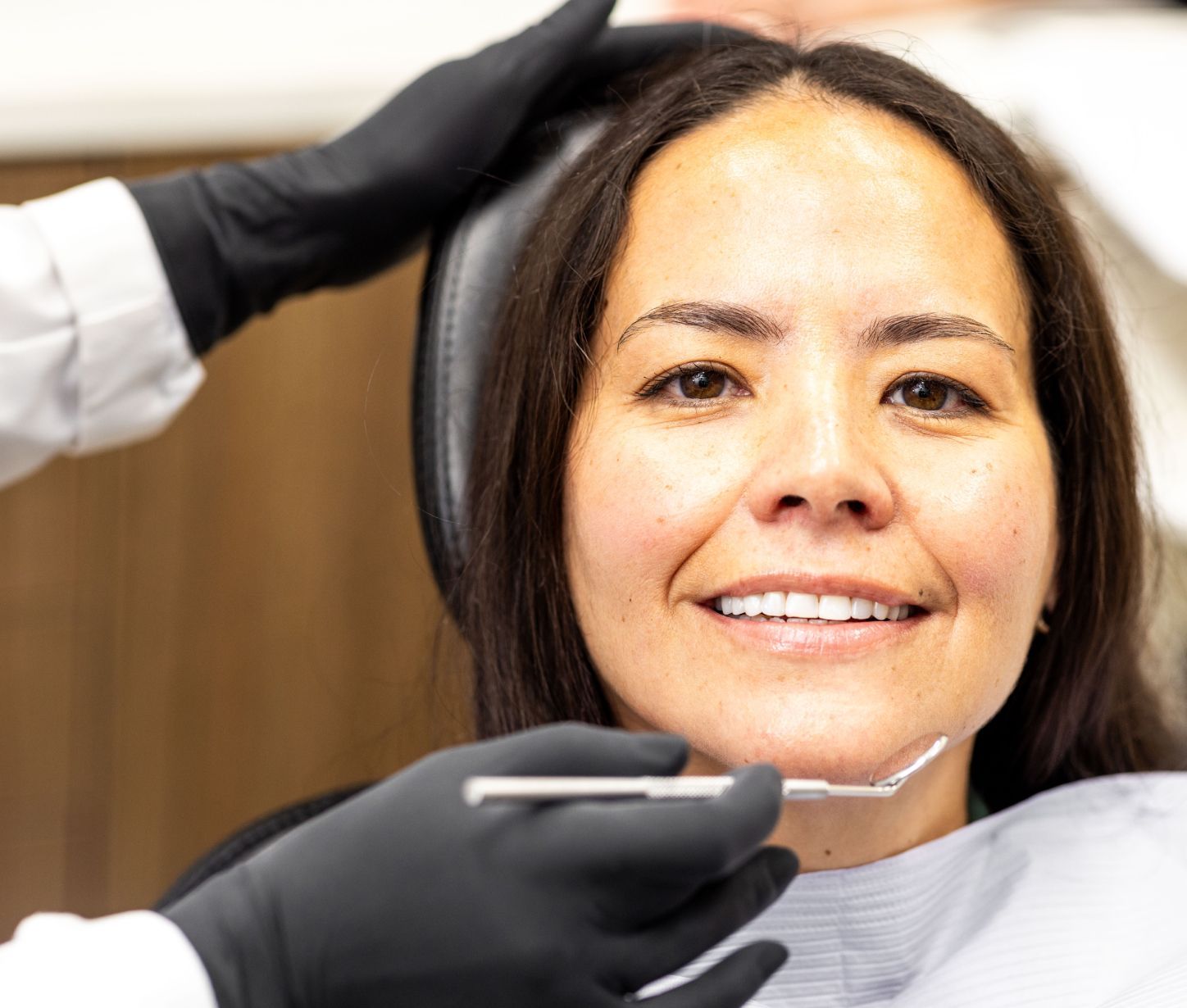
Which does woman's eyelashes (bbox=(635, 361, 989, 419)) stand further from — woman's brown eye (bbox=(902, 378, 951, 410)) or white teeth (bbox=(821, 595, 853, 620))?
white teeth (bbox=(821, 595, 853, 620))

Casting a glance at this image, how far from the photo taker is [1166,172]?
1.46 meters

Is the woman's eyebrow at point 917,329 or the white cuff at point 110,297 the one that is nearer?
the woman's eyebrow at point 917,329

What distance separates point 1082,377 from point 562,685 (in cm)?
53

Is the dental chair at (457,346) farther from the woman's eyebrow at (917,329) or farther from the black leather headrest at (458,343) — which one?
the woman's eyebrow at (917,329)

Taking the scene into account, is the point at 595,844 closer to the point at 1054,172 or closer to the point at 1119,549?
the point at 1119,549

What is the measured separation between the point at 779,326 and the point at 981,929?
1.73 feet

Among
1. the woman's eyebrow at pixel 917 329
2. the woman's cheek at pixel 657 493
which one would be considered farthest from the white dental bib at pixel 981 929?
the woman's eyebrow at pixel 917 329

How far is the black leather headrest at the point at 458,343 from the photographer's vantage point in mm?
1209

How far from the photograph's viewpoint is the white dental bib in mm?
1024

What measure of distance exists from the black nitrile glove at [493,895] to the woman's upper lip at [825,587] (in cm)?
22

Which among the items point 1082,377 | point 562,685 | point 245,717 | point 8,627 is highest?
point 1082,377

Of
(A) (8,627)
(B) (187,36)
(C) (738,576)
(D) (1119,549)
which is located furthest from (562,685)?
(B) (187,36)

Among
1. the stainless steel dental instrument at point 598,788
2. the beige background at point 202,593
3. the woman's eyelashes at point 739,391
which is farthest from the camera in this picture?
the beige background at point 202,593

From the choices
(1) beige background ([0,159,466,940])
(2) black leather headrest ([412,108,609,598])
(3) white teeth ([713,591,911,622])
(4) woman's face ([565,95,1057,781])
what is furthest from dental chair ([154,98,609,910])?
(1) beige background ([0,159,466,940])
